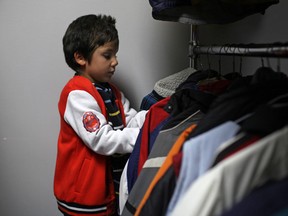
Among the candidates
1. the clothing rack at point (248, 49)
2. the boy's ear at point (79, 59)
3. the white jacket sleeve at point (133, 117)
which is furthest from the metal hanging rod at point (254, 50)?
the boy's ear at point (79, 59)

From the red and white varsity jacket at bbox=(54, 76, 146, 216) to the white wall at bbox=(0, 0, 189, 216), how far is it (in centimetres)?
24

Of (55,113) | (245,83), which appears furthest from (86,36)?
(245,83)

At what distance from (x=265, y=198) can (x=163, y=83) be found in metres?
0.60

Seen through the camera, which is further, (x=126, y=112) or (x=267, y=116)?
(x=126, y=112)

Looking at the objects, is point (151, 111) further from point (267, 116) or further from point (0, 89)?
point (0, 89)

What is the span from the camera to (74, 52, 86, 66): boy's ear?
0.94 meters

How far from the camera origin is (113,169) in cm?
97

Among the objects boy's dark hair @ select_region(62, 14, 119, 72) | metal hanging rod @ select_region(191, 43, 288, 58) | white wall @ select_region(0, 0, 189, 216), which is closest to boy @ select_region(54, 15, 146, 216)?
boy's dark hair @ select_region(62, 14, 119, 72)

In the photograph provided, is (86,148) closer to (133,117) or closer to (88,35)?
(133,117)

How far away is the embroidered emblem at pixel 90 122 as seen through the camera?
0.83 metres

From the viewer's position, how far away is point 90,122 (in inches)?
32.8

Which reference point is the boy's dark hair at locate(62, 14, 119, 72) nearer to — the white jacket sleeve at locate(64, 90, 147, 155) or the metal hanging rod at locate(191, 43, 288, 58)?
the white jacket sleeve at locate(64, 90, 147, 155)

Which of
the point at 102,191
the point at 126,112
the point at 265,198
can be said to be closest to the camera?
the point at 265,198

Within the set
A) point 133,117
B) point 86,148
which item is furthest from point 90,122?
point 133,117
